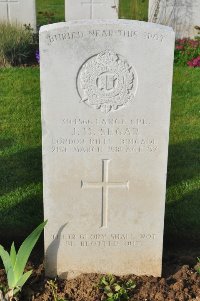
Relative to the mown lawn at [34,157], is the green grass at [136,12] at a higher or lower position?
higher

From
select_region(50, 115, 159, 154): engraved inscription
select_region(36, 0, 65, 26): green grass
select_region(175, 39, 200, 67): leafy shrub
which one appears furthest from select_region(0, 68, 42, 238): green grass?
select_region(36, 0, 65, 26): green grass

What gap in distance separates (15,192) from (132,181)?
182 cm

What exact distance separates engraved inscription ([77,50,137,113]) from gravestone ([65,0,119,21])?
7.00m

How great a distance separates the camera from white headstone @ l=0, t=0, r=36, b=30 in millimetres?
9758

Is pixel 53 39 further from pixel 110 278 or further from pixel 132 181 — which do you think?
pixel 110 278

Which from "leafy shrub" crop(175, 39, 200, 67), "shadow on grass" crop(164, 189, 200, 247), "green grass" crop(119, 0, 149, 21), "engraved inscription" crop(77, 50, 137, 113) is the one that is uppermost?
"engraved inscription" crop(77, 50, 137, 113)

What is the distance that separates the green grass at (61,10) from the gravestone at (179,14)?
0.47 m

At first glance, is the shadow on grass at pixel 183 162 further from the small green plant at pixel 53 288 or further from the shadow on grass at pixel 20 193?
the small green plant at pixel 53 288

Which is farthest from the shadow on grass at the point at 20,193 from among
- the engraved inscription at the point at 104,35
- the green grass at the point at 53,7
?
the green grass at the point at 53,7

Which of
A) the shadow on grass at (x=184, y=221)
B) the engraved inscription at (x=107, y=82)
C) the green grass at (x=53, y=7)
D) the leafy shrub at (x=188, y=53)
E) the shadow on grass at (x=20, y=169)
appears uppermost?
the engraved inscription at (x=107, y=82)

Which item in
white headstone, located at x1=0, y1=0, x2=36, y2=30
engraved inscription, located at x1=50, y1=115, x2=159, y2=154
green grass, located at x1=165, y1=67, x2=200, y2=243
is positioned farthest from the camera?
white headstone, located at x1=0, y1=0, x2=36, y2=30

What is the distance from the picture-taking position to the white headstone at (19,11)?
976 cm

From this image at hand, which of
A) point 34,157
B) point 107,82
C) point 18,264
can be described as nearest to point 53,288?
point 18,264

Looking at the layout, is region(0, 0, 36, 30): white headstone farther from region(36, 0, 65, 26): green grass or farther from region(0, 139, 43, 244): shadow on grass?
region(0, 139, 43, 244): shadow on grass
